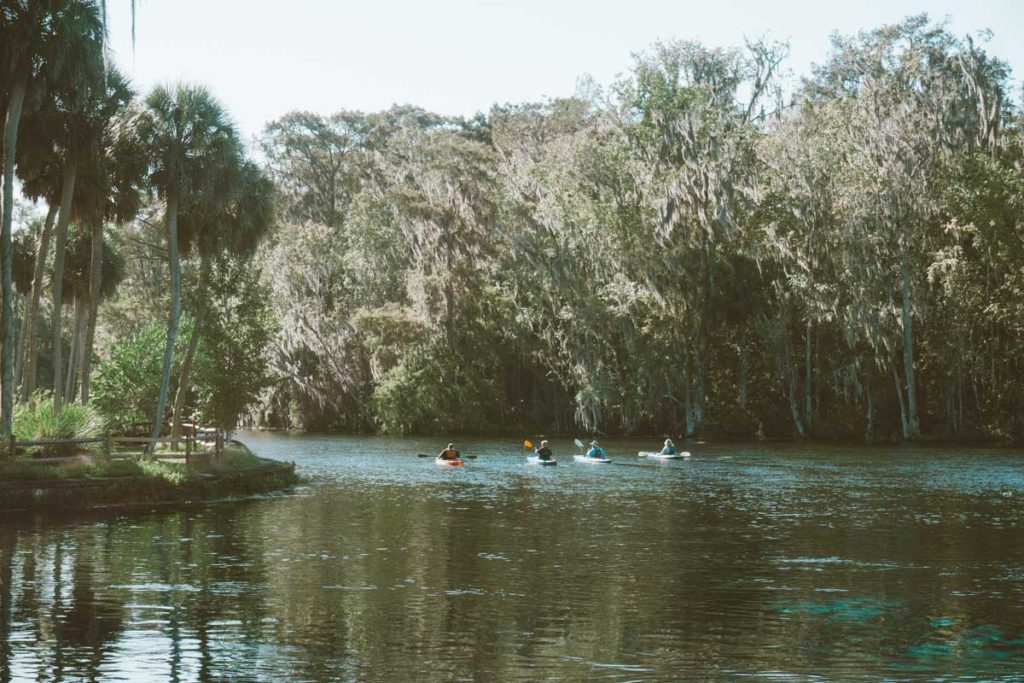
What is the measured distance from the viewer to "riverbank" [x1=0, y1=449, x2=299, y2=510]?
25922 millimetres

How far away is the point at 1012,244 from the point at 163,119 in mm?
39047

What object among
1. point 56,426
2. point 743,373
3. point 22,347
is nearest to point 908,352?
point 743,373

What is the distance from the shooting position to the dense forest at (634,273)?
4612 cm

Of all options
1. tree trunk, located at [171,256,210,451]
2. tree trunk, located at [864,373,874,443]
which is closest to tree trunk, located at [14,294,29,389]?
tree trunk, located at [171,256,210,451]

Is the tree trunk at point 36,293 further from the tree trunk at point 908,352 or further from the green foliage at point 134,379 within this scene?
the tree trunk at point 908,352

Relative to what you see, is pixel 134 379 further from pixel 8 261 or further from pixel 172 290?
pixel 8 261

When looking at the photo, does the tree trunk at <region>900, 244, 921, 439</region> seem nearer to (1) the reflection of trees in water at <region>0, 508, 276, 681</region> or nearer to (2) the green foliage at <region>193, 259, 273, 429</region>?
(2) the green foliage at <region>193, 259, 273, 429</region>

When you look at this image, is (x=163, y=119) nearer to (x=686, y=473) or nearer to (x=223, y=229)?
(x=223, y=229)

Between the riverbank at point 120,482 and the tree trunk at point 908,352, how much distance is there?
34398mm

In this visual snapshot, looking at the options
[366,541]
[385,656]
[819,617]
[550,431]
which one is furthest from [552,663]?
[550,431]

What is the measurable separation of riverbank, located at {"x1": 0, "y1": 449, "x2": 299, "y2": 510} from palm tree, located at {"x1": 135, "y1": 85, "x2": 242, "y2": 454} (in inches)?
196

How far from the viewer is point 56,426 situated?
28.9 m

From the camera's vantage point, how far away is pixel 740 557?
20000 millimetres

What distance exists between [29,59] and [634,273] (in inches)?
1516
